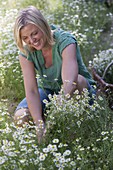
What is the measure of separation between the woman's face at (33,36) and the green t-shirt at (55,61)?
0.49 ft

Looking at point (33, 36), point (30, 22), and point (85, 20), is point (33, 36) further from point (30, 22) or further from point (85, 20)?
point (85, 20)

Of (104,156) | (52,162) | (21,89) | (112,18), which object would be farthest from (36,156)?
(112,18)

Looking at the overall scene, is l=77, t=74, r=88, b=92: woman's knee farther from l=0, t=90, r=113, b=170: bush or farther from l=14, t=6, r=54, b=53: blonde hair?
l=14, t=6, r=54, b=53: blonde hair

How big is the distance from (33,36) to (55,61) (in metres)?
0.33

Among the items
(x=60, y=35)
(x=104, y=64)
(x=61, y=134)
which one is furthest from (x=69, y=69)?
(x=104, y=64)

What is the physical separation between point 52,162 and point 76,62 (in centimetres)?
98

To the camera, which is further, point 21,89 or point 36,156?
point 21,89

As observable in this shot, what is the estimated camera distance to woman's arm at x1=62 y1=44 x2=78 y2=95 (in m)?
2.95

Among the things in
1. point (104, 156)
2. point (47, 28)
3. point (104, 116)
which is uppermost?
point (47, 28)

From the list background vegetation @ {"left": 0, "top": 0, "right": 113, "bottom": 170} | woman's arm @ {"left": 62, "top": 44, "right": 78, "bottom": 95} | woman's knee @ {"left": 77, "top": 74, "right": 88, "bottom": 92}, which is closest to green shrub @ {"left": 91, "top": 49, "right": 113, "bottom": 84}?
background vegetation @ {"left": 0, "top": 0, "right": 113, "bottom": 170}

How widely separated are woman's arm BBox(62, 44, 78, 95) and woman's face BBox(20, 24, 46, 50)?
179 mm

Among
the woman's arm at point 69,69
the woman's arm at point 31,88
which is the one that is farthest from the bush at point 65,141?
the woman's arm at point 31,88

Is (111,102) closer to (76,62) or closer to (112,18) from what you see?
(76,62)

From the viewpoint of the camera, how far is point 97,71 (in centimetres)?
414
